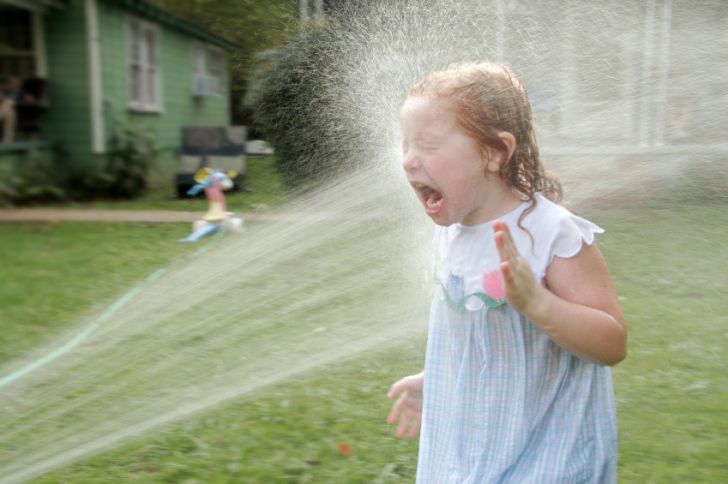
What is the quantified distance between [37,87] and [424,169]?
13040mm

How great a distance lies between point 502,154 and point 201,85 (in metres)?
17.6

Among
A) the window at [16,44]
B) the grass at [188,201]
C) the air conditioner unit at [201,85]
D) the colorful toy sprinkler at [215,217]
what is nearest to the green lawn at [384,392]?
the colorful toy sprinkler at [215,217]

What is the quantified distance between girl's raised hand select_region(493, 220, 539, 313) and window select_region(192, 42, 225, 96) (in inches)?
692

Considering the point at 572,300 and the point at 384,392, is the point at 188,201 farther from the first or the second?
the point at 572,300

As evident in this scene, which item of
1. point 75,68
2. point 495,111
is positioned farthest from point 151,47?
point 495,111

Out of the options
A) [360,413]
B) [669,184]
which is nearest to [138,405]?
[360,413]


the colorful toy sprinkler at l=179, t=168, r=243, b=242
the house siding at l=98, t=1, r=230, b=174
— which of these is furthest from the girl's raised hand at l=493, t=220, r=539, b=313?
the house siding at l=98, t=1, r=230, b=174

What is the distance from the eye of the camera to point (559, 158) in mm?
3410

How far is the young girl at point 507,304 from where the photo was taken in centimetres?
170

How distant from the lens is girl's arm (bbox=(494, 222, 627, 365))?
61.4 inches

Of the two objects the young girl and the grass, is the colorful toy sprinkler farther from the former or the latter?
the young girl

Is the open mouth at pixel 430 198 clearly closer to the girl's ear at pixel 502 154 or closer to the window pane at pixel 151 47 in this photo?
the girl's ear at pixel 502 154

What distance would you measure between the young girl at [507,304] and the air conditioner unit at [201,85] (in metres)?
17.3

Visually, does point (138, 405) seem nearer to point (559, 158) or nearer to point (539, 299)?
point (559, 158)
